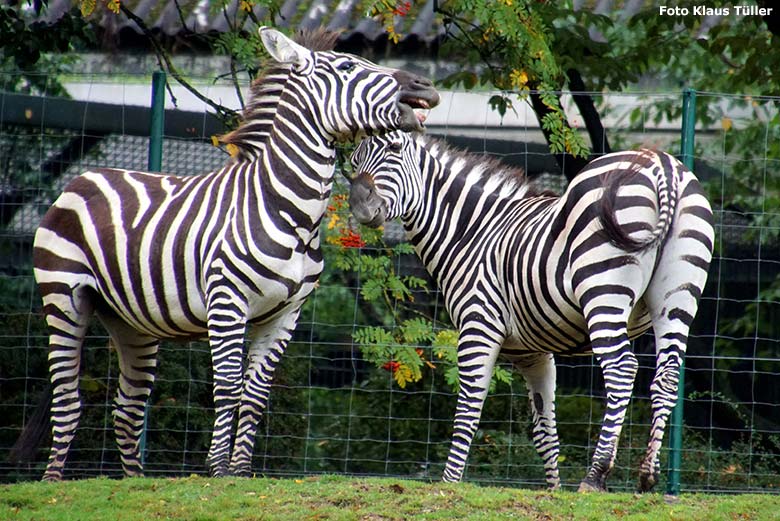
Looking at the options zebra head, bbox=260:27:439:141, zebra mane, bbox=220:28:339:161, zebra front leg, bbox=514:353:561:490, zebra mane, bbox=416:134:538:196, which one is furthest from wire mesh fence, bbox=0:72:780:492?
zebra head, bbox=260:27:439:141

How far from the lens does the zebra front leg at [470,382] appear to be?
6.52 m

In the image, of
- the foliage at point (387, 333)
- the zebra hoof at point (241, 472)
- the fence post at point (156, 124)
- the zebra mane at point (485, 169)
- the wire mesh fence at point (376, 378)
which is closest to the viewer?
the zebra hoof at point (241, 472)

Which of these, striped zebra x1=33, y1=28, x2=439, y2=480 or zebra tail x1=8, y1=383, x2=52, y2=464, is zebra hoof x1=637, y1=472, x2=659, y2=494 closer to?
striped zebra x1=33, y1=28, x2=439, y2=480

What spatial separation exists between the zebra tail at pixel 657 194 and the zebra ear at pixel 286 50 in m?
1.98

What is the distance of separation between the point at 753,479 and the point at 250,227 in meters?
4.85

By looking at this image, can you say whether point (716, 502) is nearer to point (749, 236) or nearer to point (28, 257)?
point (749, 236)

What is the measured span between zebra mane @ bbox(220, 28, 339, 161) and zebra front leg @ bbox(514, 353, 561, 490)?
7.08ft

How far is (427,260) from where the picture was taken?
282 inches

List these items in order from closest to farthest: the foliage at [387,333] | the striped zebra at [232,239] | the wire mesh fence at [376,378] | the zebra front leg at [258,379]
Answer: the striped zebra at [232,239]
the zebra front leg at [258,379]
the foliage at [387,333]
the wire mesh fence at [376,378]

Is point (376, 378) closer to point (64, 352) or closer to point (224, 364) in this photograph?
point (64, 352)

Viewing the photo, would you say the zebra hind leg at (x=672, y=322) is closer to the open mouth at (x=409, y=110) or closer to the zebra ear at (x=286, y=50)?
the open mouth at (x=409, y=110)

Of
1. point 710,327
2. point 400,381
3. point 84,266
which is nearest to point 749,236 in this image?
point 710,327

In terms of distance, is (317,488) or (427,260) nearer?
(317,488)

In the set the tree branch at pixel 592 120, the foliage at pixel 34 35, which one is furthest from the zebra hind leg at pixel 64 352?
the tree branch at pixel 592 120
